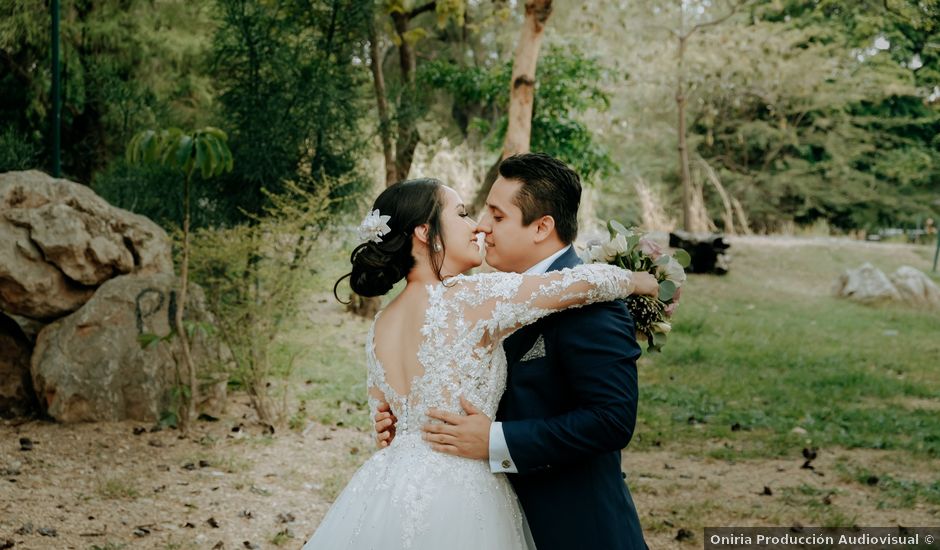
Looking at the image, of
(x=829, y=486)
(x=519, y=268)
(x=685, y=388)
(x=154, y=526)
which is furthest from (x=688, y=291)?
(x=519, y=268)

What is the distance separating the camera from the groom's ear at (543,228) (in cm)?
259

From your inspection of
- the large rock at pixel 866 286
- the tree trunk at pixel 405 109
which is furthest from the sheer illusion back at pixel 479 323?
the large rock at pixel 866 286

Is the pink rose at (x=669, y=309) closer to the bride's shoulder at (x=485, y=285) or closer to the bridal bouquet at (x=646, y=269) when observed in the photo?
the bridal bouquet at (x=646, y=269)

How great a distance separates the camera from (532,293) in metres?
2.43

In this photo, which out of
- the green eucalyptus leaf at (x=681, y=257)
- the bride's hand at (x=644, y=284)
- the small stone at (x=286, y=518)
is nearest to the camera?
the bride's hand at (x=644, y=284)

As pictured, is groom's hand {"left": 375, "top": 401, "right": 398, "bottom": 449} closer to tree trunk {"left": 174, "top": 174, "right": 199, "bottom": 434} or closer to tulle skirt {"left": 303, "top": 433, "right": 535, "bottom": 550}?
tulle skirt {"left": 303, "top": 433, "right": 535, "bottom": 550}

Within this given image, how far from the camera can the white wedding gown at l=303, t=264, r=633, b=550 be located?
96.0 inches

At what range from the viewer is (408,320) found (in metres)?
2.67

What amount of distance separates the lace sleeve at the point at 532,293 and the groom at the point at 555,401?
61 mm

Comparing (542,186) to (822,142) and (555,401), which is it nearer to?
(555,401)

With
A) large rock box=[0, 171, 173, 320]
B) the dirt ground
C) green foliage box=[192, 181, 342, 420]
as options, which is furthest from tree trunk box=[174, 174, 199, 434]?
large rock box=[0, 171, 173, 320]

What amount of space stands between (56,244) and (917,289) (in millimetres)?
12704

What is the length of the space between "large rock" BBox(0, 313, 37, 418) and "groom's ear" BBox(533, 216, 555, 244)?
5.79 metres

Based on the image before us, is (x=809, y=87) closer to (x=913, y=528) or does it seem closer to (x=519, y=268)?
(x=913, y=528)
